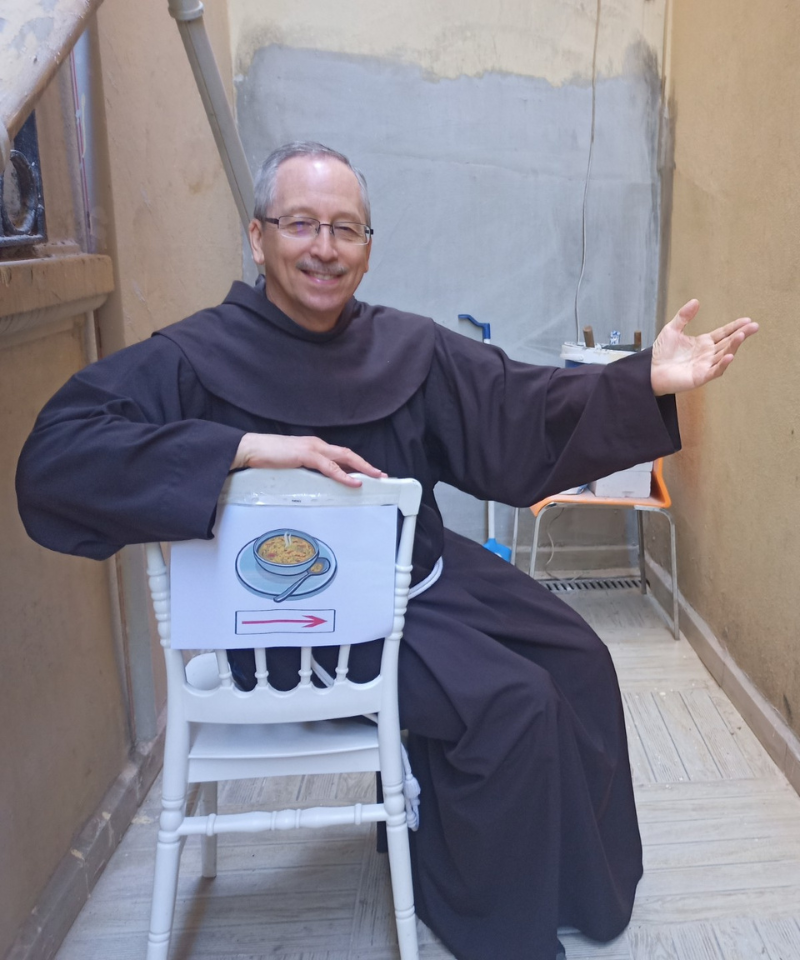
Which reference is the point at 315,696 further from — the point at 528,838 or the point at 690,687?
the point at 690,687

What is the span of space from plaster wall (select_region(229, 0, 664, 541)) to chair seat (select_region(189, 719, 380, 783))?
1879mm

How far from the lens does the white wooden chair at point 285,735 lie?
1107 millimetres

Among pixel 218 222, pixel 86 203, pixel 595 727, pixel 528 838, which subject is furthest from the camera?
pixel 218 222

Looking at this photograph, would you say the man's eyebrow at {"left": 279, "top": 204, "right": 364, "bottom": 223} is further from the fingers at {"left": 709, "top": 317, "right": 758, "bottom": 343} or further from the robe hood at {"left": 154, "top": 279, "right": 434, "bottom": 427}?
the fingers at {"left": 709, "top": 317, "right": 758, "bottom": 343}

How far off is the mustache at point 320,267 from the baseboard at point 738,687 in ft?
4.85

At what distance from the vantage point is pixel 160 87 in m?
2.00

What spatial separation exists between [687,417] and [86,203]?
6.06ft

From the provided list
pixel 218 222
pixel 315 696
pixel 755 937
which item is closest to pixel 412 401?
pixel 315 696

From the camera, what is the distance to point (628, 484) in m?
2.54

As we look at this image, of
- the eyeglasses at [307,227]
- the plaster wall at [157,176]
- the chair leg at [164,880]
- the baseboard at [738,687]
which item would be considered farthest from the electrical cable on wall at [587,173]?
the chair leg at [164,880]

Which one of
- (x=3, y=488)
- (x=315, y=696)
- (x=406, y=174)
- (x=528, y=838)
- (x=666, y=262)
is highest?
(x=406, y=174)

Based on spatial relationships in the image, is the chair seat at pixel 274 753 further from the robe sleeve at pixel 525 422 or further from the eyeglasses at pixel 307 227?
the eyeglasses at pixel 307 227

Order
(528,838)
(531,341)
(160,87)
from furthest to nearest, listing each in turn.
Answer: (531,341) < (160,87) < (528,838)

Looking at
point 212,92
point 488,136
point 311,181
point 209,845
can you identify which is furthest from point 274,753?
point 488,136
